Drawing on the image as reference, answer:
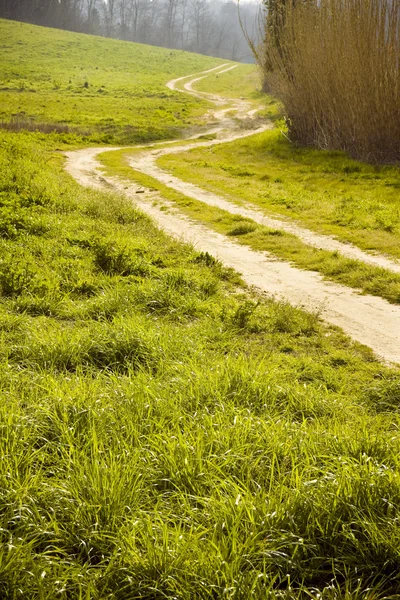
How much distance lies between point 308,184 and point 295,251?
725 centimetres

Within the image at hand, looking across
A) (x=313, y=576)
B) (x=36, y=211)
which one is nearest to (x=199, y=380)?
(x=313, y=576)

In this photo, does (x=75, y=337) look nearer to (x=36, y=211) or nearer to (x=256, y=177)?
(x=36, y=211)

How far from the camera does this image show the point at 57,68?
55969 millimetres

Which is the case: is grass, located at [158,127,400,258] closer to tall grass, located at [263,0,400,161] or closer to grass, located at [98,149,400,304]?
tall grass, located at [263,0,400,161]

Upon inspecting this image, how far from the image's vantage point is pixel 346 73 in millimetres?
18203

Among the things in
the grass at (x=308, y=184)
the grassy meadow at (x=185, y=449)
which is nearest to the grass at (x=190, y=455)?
the grassy meadow at (x=185, y=449)

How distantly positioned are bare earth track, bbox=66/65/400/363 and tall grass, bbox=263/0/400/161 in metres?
6.56

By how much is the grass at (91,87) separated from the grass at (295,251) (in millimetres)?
14359

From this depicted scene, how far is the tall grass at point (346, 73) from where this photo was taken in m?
17.2

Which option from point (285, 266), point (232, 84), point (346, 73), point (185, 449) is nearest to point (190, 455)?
point (185, 449)

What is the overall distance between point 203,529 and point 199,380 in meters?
1.58

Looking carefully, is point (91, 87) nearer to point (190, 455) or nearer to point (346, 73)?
point (346, 73)

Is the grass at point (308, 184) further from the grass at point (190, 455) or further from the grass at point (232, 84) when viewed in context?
the grass at point (232, 84)

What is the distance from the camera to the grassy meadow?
2.63 metres
